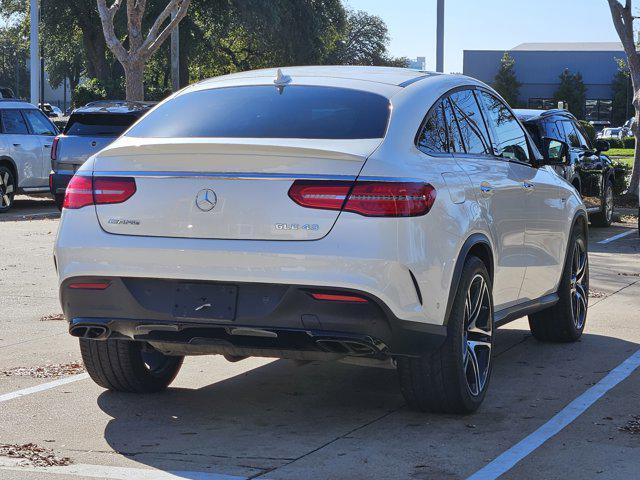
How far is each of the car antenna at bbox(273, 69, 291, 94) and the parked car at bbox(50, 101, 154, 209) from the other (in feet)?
41.0

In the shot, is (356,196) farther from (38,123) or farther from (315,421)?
(38,123)

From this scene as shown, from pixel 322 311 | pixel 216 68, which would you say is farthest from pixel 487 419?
pixel 216 68

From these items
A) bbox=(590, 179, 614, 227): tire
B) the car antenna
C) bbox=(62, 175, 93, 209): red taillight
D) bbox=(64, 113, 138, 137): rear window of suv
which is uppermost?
the car antenna

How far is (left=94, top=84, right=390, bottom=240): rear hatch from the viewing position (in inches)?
209

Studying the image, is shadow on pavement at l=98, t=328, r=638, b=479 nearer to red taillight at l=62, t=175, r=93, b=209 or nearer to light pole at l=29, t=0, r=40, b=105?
red taillight at l=62, t=175, r=93, b=209

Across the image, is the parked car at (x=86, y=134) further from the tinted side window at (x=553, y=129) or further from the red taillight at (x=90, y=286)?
the red taillight at (x=90, y=286)

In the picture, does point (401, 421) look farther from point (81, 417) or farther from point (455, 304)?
point (81, 417)

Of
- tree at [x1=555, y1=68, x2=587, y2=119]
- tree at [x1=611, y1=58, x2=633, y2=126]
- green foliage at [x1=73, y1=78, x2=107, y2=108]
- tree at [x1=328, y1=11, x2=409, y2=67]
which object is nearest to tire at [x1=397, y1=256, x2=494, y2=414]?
green foliage at [x1=73, y1=78, x2=107, y2=108]

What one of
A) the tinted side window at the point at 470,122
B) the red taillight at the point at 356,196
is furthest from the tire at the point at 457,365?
the tinted side window at the point at 470,122

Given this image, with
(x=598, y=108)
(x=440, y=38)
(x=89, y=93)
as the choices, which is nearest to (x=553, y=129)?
(x=440, y=38)

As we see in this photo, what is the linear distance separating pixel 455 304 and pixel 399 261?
0.63 m

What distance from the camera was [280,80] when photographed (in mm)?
6211

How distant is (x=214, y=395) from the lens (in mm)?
6594

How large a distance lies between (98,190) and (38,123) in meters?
16.3
